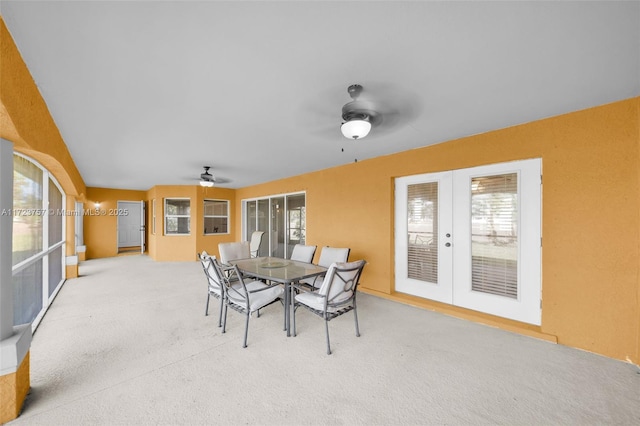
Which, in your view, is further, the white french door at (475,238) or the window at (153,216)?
the window at (153,216)

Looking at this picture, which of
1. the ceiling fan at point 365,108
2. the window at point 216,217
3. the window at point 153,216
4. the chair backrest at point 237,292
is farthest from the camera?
the window at point 216,217

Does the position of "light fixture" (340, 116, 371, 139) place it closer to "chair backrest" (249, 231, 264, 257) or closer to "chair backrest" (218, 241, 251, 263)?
"chair backrest" (218, 241, 251, 263)

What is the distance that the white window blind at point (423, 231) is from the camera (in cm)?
359

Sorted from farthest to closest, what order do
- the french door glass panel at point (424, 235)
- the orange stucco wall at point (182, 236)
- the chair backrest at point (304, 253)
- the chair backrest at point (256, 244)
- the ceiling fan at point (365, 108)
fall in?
the orange stucco wall at point (182, 236) < the chair backrest at point (256, 244) < the chair backrest at point (304, 253) < the french door glass panel at point (424, 235) < the ceiling fan at point (365, 108)

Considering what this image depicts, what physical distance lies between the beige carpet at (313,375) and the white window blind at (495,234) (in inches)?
23.1

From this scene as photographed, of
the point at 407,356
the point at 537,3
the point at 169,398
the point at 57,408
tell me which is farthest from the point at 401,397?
the point at 537,3

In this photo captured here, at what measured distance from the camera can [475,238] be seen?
317 cm

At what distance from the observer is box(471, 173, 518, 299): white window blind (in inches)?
114

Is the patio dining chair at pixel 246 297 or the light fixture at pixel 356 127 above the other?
the light fixture at pixel 356 127

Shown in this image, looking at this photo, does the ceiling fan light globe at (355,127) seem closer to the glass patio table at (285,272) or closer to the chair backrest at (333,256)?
the glass patio table at (285,272)

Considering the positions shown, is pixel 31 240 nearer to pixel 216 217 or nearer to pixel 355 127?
pixel 355 127

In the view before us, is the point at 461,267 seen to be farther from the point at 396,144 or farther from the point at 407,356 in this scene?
the point at 396,144

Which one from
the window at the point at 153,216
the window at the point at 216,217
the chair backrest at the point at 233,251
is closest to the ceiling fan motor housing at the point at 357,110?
the chair backrest at the point at 233,251

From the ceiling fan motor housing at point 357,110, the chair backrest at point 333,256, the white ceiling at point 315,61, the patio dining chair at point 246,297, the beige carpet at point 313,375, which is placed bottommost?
the beige carpet at point 313,375
